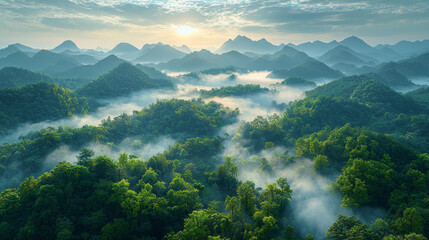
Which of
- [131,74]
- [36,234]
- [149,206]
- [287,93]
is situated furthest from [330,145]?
[131,74]

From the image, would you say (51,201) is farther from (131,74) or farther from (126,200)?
(131,74)

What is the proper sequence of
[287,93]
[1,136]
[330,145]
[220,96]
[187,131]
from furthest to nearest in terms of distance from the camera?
[287,93] < [220,96] < [187,131] < [1,136] < [330,145]

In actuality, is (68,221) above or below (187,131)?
above

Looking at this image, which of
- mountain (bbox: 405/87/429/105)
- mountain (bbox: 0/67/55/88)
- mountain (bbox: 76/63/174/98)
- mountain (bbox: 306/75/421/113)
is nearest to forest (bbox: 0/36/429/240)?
mountain (bbox: 306/75/421/113)

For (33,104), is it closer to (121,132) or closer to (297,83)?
(121,132)

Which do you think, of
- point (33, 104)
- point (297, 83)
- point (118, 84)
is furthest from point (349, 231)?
point (297, 83)

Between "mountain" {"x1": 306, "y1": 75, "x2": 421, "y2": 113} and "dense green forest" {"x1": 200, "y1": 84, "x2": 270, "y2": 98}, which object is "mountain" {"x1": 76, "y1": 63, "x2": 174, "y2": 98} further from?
"mountain" {"x1": 306, "y1": 75, "x2": 421, "y2": 113}
